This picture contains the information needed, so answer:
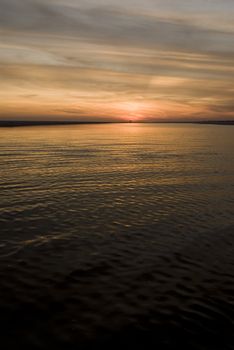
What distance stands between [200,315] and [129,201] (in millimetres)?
18292

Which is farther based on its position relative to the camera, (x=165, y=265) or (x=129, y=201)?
(x=129, y=201)

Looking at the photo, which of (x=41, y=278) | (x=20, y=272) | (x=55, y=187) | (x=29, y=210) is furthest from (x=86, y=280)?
(x=55, y=187)

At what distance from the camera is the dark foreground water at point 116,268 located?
515 inches

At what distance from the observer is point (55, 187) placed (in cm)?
3769

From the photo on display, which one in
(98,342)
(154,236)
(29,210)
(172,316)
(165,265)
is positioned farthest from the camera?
(29,210)

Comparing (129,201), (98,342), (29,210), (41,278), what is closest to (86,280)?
(41,278)

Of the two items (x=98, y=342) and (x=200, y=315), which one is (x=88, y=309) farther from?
(x=200, y=315)

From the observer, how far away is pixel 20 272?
17453 mm

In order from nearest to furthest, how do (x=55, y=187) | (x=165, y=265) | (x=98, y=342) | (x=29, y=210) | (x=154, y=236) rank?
(x=98, y=342)
(x=165, y=265)
(x=154, y=236)
(x=29, y=210)
(x=55, y=187)

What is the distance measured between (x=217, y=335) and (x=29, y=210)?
19.2 metres

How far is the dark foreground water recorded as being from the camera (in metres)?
13.1

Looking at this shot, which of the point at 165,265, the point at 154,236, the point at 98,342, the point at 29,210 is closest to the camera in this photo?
the point at 98,342

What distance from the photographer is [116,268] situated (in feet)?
59.6

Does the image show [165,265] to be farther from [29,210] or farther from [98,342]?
[29,210]
